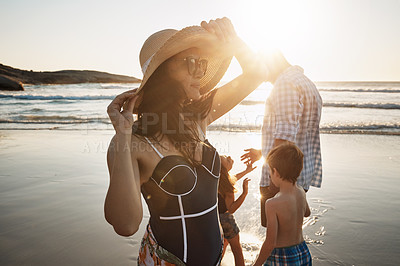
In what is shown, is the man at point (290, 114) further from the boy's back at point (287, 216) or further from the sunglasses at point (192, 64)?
the sunglasses at point (192, 64)

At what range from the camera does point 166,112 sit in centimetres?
200

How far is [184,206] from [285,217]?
46.1 inches

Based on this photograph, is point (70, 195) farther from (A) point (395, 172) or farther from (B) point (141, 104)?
(A) point (395, 172)

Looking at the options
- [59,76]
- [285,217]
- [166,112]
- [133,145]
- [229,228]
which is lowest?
[229,228]

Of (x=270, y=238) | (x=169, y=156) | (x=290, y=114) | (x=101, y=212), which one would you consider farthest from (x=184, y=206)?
(x=101, y=212)

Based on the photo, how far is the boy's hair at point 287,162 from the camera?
2.59 metres

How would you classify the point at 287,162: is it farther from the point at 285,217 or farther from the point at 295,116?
Answer: the point at 295,116

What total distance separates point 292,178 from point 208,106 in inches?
38.9

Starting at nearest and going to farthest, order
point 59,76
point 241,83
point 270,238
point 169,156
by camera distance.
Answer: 1. point 169,156
2. point 241,83
3. point 270,238
4. point 59,76

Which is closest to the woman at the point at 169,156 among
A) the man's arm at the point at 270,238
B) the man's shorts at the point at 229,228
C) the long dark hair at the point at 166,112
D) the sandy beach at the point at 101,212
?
the long dark hair at the point at 166,112

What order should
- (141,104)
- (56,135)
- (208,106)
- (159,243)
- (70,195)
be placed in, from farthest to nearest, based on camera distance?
(56,135), (70,195), (208,106), (141,104), (159,243)

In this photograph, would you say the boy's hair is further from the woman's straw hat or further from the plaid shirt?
the woman's straw hat

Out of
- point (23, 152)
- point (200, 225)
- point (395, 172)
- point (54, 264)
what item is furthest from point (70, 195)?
point (395, 172)

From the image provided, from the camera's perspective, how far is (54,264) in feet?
11.7
